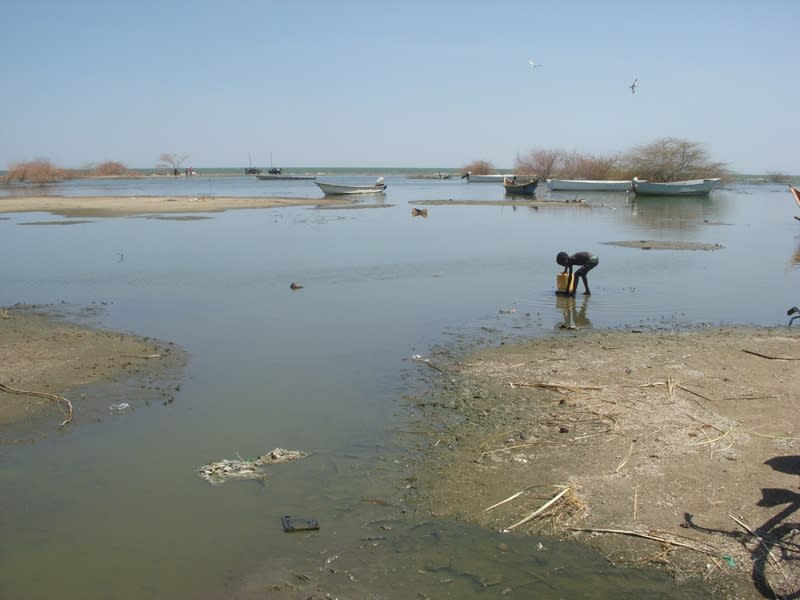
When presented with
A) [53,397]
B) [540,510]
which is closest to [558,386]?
[540,510]

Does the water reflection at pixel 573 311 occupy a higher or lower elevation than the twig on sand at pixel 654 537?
lower

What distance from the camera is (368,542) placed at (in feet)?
17.2

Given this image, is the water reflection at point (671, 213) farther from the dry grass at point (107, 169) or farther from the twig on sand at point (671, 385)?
the dry grass at point (107, 169)

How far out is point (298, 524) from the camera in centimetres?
550

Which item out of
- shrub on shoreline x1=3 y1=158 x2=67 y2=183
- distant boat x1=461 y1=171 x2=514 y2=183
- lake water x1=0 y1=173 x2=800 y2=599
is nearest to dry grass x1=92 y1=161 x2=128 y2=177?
shrub on shoreline x1=3 y1=158 x2=67 y2=183

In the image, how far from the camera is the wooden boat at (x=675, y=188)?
199ft

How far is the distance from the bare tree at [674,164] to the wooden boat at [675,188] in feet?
42.6

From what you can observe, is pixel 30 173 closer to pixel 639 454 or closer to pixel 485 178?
pixel 485 178

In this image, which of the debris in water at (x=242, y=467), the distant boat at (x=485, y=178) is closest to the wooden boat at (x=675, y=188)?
the distant boat at (x=485, y=178)

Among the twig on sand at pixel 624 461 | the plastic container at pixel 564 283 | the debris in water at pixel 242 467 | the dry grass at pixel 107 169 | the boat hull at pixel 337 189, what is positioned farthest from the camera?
the dry grass at pixel 107 169

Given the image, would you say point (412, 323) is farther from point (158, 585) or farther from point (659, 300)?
point (158, 585)

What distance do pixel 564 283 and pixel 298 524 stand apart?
10347 mm

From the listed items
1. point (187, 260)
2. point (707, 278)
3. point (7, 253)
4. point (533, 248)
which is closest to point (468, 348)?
point (707, 278)

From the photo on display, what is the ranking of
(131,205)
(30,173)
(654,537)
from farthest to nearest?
(30,173) → (131,205) → (654,537)
